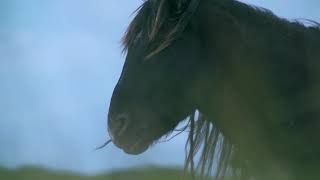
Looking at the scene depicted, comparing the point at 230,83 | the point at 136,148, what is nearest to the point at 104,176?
the point at 136,148

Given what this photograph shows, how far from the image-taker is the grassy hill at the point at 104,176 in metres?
2.97

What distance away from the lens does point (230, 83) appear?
2.46 meters

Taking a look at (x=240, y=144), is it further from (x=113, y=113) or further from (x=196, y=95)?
Result: (x=113, y=113)

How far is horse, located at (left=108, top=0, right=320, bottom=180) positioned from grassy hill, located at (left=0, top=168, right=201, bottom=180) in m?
0.47

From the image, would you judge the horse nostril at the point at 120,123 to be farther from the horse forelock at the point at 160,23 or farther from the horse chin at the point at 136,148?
the horse forelock at the point at 160,23

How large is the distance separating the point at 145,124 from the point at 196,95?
0.23m

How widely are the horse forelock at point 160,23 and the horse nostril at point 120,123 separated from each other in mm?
260

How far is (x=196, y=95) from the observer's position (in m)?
2.48

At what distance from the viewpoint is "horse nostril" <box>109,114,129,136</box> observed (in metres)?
2.42

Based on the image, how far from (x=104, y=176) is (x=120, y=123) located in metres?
0.71

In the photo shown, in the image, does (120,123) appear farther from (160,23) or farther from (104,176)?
(104,176)

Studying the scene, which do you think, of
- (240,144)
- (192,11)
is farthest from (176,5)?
(240,144)

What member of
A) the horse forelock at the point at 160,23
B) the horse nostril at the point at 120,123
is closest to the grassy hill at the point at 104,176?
the horse nostril at the point at 120,123

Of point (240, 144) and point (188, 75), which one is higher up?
point (188, 75)
